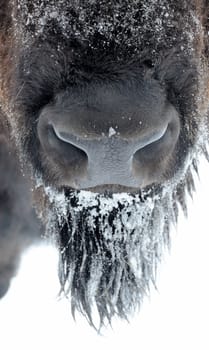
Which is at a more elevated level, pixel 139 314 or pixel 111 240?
pixel 111 240

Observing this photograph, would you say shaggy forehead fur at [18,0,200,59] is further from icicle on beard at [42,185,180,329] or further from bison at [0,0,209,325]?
icicle on beard at [42,185,180,329]

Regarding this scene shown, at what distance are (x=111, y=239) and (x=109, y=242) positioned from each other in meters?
0.03

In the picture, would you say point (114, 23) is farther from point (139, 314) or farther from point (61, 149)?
point (139, 314)

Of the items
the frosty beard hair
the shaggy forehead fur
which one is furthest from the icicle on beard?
the shaggy forehead fur

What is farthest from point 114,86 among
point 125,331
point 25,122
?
point 125,331

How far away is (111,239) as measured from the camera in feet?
6.89

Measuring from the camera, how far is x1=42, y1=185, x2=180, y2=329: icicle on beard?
73.9 inches

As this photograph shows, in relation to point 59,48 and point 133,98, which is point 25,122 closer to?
point 59,48

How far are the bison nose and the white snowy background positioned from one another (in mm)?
1601

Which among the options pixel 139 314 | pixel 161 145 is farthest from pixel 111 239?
pixel 139 314

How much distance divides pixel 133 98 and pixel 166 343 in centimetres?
215

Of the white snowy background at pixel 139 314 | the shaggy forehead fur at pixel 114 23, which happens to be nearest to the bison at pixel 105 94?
the shaggy forehead fur at pixel 114 23

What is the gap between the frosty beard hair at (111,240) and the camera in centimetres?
187

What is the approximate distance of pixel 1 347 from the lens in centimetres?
331
